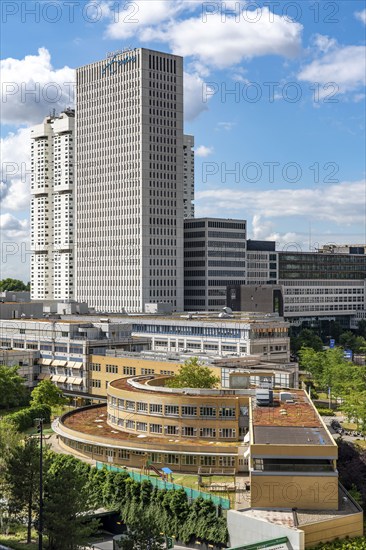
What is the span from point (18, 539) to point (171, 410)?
17.3 m

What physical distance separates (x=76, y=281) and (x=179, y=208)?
3342 cm

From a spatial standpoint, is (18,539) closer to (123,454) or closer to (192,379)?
(123,454)

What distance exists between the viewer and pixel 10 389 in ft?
294

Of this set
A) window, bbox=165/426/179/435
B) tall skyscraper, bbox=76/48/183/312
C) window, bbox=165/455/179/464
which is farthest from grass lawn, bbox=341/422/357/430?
tall skyscraper, bbox=76/48/183/312

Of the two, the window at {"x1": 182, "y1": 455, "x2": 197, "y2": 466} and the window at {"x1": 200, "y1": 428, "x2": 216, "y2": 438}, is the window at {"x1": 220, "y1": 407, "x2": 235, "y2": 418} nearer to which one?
the window at {"x1": 200, "y1": 428, "x2": 216, "y2": 438}

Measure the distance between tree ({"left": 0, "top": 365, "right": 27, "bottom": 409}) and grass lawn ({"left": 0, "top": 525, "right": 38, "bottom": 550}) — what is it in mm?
36866

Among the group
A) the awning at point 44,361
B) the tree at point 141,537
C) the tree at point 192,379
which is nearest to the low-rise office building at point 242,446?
the tree at point 192,379

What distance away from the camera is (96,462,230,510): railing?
168 ft

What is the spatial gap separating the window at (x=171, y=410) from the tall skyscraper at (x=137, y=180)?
10061cm

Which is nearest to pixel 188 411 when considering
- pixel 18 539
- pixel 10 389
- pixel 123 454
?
pixel 123 454

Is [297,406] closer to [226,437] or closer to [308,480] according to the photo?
[226,437]

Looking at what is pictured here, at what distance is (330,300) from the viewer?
182 metres

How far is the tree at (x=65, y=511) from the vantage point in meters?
46.9

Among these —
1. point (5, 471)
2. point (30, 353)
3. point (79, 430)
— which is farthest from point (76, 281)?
point (5, 471)
